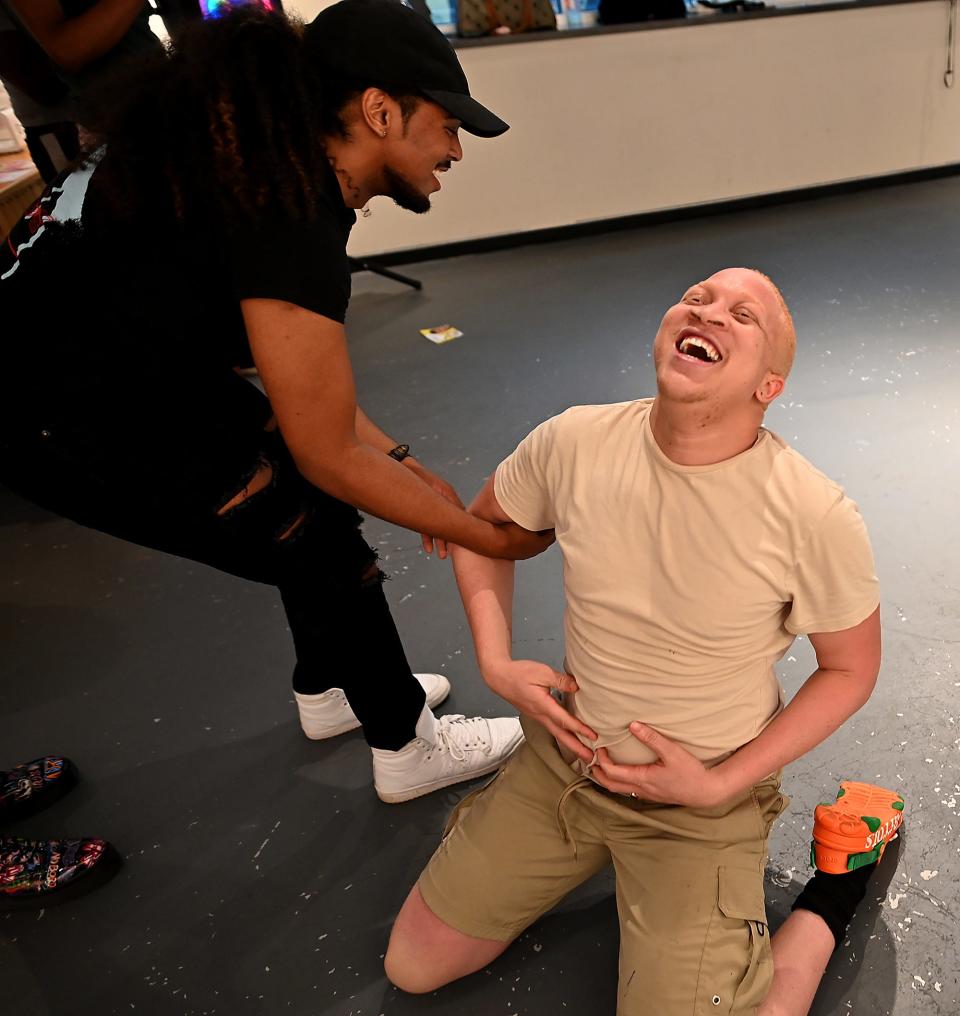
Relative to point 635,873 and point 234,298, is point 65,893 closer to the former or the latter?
point 635,873

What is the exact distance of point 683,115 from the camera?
418cm

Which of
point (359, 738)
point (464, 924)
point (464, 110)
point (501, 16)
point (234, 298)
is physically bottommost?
point (359, 738)

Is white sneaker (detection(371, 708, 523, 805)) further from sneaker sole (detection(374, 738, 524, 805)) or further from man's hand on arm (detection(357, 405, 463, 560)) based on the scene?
man's hand on arm (detection(357, 405, 463, 560))

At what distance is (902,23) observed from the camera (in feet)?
13.8

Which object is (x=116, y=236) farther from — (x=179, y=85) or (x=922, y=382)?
(x=922, y=382)

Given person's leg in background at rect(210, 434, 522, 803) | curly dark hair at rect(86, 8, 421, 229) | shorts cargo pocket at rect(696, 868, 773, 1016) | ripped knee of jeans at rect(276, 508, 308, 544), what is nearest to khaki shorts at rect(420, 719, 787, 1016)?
shorts cargo pocket at rect(696, 868, 773, 1016)

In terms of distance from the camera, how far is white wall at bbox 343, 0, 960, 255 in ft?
13.0

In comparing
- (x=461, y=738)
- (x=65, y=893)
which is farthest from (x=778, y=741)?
(x=65, y=893)

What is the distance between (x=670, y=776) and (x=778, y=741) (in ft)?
0.49

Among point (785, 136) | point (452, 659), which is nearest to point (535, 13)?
point (785, 136)

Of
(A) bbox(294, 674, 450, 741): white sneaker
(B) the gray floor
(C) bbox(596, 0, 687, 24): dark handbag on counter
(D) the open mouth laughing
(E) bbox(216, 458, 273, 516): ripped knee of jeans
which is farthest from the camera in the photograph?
(C) bbox(596, 0, 687, 24): dark handbag on counter

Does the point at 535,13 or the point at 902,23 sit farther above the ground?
the point at 535,13

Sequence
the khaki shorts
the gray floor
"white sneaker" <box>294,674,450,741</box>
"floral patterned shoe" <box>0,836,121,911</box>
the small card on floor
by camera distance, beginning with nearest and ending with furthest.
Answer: the khaki shorts → the gray floor → "floral patterned shoe" <box>0,836,121,911</box> → "white sneaker" <box>294,674,450,741</box> → the small card on floor

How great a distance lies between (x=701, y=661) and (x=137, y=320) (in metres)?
0.85
